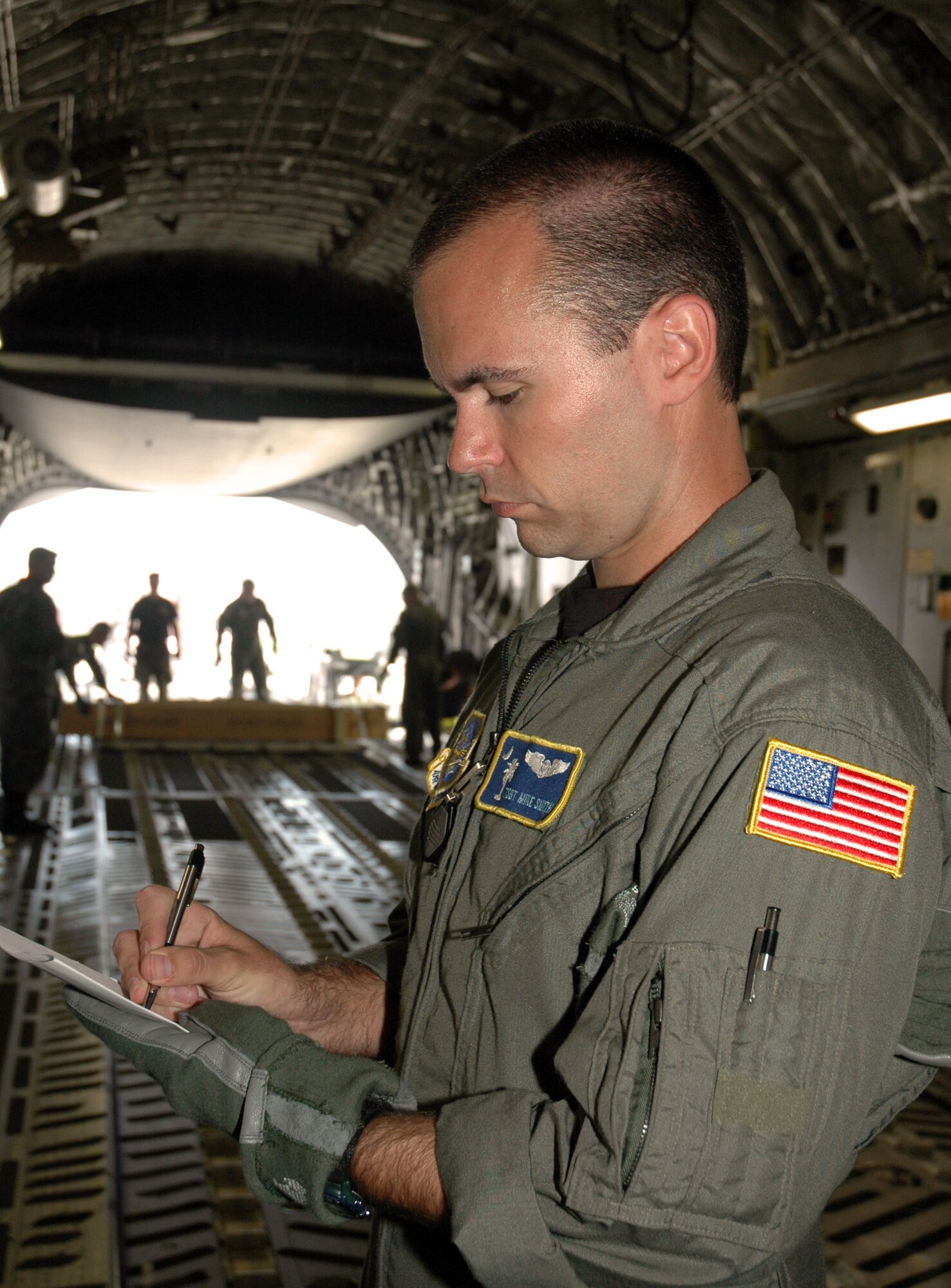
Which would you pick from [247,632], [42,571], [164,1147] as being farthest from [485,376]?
[247,632]

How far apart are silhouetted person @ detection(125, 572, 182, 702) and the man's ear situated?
47.8ft

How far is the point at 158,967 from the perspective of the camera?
1.59 metres

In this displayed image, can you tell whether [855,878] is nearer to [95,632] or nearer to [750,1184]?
Answer: [750,1184]

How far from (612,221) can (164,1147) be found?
3.67 m

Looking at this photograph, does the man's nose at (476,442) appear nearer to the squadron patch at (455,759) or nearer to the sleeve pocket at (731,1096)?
the squadron patch at (455,759)

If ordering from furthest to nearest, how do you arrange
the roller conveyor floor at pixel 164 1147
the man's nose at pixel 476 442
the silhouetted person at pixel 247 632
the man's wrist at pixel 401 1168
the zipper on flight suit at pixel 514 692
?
the silhouetted person at pixel 247 632 < the roller conveyor floor at pixel 164 1147 < the zipper on flight suit at pixel 514 692 < the man's nose at pixel 476 442 < the man's wrist at pixel 401 1168

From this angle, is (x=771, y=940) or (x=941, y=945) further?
(x=941, y=945)

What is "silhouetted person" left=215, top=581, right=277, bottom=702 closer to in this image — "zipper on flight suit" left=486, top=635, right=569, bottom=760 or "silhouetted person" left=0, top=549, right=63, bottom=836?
"silhouetted person" left=0, top=549, right=63, bottom=836

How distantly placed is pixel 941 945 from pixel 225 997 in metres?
1.01

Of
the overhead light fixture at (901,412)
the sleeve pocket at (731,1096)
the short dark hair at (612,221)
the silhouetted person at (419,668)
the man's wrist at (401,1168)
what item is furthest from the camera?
the silhouetted person at (419,668)

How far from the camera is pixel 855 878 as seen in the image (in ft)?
3.70

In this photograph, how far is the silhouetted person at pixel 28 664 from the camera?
25.9 feet

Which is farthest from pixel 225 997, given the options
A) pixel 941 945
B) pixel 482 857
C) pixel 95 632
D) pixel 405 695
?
pixel 95 632

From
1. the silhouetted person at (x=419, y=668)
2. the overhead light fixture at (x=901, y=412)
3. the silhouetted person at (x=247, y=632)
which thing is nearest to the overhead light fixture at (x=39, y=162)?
the silhouetted person at (x=419, y=668)
